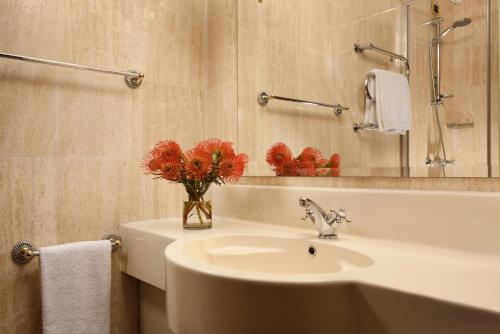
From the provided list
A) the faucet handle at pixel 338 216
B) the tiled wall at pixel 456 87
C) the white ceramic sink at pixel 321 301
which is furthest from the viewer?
the faucet handle at pixel 338 216

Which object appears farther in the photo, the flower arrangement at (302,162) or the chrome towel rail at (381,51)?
the flower arrangement at (302,162)

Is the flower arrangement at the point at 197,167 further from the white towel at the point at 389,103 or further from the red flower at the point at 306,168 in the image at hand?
the white towel at the point at 389,103

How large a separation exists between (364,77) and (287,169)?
385 mm

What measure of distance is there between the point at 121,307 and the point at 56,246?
36cm

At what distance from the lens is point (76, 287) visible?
1163mm

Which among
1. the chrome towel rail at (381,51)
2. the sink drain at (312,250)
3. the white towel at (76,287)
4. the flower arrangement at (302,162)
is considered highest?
the chrome towel rail at (381,51)

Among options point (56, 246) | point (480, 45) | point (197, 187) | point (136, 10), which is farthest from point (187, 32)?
point (480, 45)

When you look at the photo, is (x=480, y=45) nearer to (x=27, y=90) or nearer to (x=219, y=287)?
(x=219, y=287)

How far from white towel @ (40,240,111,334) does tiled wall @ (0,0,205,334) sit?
0.09 m

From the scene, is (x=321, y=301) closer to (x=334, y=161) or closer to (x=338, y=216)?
(x=338, y=216)

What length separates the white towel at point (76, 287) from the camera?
1110 millimetres

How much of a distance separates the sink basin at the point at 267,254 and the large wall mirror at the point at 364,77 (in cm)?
27

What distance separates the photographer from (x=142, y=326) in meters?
1.39

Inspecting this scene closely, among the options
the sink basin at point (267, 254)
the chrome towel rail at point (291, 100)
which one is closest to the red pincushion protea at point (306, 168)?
the chrome towel rail at point (291, 100)
